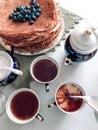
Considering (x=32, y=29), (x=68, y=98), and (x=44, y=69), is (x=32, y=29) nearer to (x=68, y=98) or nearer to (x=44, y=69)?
(x=44, y=69)

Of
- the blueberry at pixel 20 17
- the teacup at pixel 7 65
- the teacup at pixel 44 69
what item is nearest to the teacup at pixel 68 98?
the teacup at pixel 44 69

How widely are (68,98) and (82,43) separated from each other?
0.19 m

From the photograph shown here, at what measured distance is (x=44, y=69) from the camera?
0.88 meters

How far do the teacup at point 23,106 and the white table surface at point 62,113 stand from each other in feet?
0.15

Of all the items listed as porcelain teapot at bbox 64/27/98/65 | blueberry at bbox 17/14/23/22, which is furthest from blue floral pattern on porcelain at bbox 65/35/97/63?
blueberry at bbox 17/14/23/22

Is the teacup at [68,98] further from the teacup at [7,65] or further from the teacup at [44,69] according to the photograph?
the teacup at [7,65]

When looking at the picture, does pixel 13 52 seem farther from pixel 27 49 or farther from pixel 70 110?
pixel 70 110

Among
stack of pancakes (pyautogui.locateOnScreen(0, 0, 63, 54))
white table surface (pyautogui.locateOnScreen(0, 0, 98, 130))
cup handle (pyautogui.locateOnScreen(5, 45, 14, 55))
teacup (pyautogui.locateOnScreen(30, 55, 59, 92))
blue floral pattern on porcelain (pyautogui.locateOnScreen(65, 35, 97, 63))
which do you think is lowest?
white table surface (pyautogui.locateOnScreen(0, 0, 98, 130))

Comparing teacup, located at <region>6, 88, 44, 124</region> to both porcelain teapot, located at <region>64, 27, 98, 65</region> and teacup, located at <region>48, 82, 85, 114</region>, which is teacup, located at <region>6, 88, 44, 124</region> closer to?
teacup, located at <region>48, 82, 85, 114</region>

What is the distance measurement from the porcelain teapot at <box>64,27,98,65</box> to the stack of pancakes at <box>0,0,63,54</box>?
7 centimetres

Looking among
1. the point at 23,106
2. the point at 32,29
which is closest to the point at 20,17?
the point at 32,29

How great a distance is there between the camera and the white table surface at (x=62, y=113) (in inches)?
33.7

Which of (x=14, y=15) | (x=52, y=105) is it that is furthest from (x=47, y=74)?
(x=14, y=15)

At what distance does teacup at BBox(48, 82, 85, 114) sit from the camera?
32.5 inches
